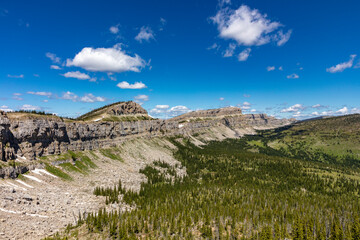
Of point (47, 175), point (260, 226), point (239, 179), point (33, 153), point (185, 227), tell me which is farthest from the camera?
point (239, 179)

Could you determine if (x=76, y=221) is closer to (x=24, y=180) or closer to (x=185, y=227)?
(x=24, y=180)

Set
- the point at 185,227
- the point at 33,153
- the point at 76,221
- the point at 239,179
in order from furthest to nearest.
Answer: the point at 239,179 → the point at 33,153 → the point at 185,227 → the point at 76,221

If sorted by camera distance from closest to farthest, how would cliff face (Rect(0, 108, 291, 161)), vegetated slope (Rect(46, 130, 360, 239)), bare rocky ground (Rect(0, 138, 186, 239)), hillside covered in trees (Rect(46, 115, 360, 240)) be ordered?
bare rocky ground (Rect(0, 138, 186, 239)) < hillside covered in trees (Rect(46, 115, 360, 240)) < vegetated slope (Rect(46, 130, 360, 239)) < cliff face (Rect(0, 108, 291, 161))

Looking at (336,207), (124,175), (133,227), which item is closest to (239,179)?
(336,207)

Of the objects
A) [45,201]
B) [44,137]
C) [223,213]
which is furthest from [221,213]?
[44,137]

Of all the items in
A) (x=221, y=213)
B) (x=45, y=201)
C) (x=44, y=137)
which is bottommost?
(x=221, y=213)

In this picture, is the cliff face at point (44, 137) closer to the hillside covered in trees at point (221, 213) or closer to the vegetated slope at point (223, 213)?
the hillside covered in trees at point (221, 213)

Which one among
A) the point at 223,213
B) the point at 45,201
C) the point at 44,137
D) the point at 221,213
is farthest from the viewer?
the point at 44,137

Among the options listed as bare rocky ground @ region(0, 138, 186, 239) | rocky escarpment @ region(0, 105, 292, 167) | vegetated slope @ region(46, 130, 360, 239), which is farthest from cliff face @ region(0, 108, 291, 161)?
vegetated slope @ region(46, 130, 360, 239)

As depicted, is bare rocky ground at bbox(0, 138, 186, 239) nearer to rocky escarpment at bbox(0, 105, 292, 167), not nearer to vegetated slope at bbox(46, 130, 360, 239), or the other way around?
vegetated slope at bbox(46, 130, 360, 239)

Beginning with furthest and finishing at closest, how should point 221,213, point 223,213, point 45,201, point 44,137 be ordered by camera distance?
1. point 44,137
2. point 221,213
3. point 223,213
4. point 45,201

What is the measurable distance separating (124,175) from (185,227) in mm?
70649

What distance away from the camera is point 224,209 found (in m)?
99.6

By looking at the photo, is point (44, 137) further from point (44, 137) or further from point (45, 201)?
point (45, 201)
